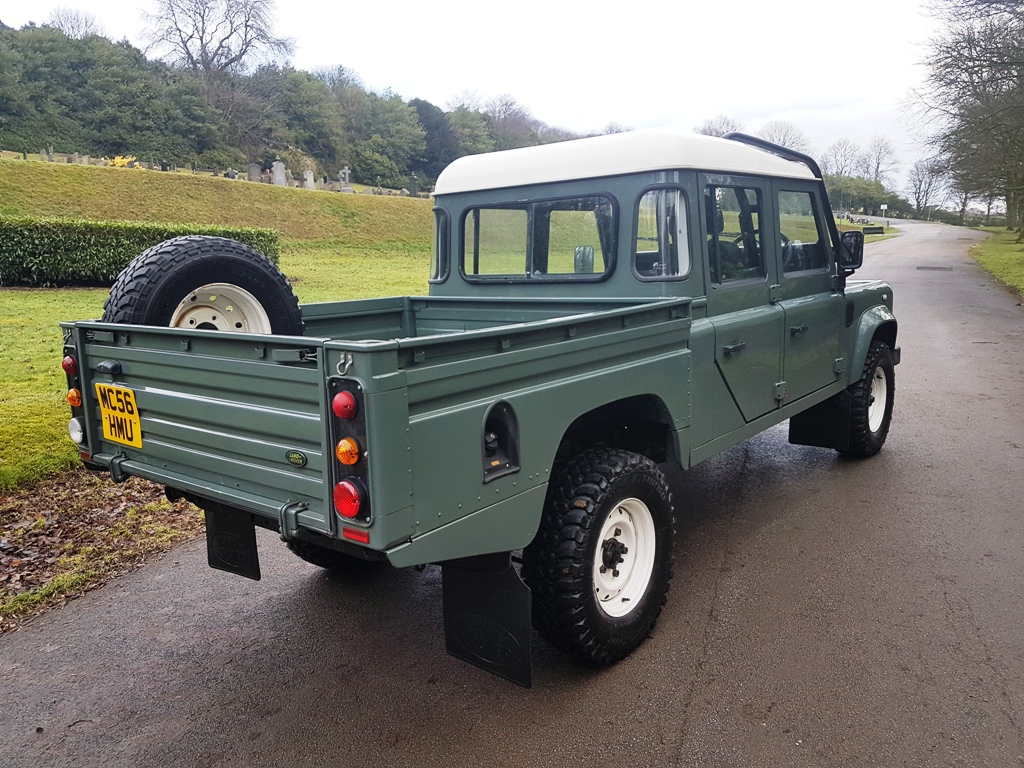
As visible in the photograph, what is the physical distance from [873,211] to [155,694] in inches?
3781

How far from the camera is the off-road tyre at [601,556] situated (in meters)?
2.91

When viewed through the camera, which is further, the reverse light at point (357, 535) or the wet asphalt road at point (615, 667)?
the wet asphalt road at point (615, 667)

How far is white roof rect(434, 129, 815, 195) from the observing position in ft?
12.6

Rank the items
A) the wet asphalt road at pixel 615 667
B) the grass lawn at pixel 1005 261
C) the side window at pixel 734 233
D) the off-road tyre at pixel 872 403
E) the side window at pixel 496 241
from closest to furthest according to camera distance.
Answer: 1. the wet asphalt road at pixel 615 667
2. the side window at pixel 734 233
3. the side window at pixel 496 241
4. the off-road tyre at pixel 872 403
5. the grass lawn at pixel 1005 261

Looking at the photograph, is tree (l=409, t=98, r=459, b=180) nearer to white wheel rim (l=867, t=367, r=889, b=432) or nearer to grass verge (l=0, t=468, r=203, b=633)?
white wheel rim (l=867, t=367, r=889, b=432)

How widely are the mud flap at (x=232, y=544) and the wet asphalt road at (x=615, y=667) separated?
398 millimetres

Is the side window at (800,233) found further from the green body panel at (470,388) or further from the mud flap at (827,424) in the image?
the mud flap at (827,424)

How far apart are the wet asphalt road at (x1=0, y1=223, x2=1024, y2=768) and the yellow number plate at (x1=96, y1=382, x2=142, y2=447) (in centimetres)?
95

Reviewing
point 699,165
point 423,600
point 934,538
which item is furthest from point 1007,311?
point 423,600

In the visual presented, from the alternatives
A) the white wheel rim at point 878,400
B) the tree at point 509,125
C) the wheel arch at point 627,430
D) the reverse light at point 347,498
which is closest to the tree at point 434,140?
the tree at point 509,125

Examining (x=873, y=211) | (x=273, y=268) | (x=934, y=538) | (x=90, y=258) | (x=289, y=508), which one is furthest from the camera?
(x=873, y=211)

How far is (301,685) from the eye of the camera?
305 centimetres

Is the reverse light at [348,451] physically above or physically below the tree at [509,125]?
below

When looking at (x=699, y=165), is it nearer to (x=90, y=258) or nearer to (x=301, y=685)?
(x=301, y=685)
